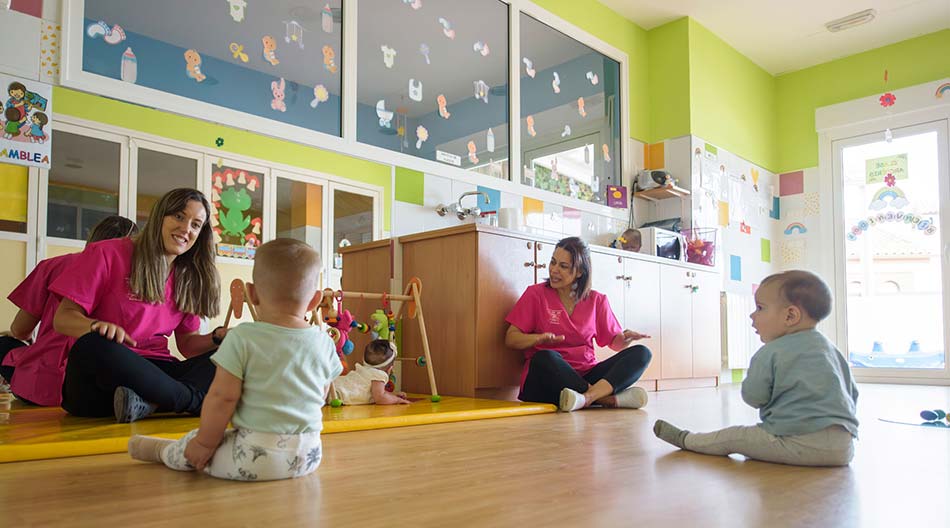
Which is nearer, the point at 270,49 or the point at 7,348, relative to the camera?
the point at 7,348

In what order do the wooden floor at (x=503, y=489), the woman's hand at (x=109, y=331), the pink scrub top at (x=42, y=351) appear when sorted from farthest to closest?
the pink scrub top at (x=42, y=351) < the woman's hand at (x=109, y=331) < the wooden floor at (x=503, y=489)

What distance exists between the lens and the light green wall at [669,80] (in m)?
5.51

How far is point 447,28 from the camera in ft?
14.2

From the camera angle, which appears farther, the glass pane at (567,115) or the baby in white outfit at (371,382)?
the glass pane at (567,115)

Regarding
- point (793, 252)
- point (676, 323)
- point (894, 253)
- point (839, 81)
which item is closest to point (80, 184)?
point (676, 323)

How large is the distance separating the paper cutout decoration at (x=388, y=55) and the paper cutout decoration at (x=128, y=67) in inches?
54.6

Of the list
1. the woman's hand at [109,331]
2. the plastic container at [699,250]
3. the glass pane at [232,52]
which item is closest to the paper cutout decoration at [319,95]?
the glass pane at [232,52]

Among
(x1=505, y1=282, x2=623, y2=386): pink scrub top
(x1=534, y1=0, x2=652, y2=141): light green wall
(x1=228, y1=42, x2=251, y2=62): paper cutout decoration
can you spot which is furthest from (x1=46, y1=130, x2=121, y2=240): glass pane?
(x1=534, y1=0, x2=652, y2=141): light green wall

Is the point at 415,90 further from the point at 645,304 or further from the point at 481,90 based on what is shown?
the point at 645,304

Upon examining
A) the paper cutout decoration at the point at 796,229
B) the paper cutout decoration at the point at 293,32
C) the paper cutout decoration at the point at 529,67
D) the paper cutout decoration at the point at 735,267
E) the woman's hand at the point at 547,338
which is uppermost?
the paper cutout decoration at the point at 529,67

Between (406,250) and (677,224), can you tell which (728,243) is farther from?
(406,250)

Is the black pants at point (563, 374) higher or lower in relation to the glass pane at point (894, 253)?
lower

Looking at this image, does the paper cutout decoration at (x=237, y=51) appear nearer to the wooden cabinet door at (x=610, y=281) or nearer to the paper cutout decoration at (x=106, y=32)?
the paper cutout decoration at (x=106, y=32)

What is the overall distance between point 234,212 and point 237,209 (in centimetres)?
2
